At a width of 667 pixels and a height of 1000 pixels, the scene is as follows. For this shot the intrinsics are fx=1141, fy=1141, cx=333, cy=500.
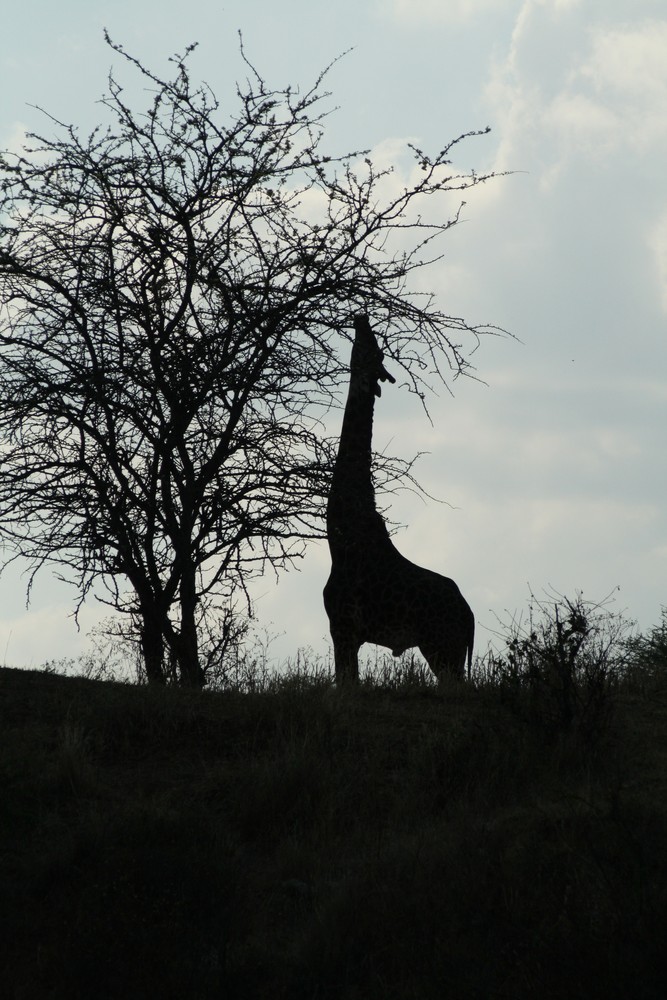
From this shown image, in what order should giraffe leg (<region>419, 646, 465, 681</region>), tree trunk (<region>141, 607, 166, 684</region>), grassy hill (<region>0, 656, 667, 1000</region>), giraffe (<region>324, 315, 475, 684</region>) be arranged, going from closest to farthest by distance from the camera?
1. grassy hill (<region>0, 656, 667, 1000</region>)
2. giraffe (<region>324, 315, 475, 684</region>)
3. giraffe leg (<region>419, 646, 465, 681</region>)
4. tree trunk (<region>141, 607, 166, 684</region>)

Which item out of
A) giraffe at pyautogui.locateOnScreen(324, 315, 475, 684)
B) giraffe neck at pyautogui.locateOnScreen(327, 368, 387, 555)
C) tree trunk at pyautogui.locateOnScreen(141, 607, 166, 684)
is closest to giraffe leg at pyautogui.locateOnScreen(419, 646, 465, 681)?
giraffe at pyautogui.locateOnScreen(324, 315, 475, 684)

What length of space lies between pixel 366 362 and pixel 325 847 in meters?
5.98

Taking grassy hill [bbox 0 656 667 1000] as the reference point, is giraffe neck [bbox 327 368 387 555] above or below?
above

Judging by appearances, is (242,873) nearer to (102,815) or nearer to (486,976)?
(102,815)

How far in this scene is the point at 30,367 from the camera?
11.2m

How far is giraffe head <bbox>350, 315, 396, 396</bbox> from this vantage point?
38.4 ft

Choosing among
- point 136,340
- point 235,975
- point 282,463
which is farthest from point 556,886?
A: point 136,340

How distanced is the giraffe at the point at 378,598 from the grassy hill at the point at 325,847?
1.30 metres

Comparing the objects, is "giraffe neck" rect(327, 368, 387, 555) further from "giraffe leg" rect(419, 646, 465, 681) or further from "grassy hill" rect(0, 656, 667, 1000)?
"grassy hill" rect(0, 656, 667, 1000)

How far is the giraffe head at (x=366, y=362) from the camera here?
38.4 ft

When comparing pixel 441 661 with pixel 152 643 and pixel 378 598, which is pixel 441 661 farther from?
pixel 152 643

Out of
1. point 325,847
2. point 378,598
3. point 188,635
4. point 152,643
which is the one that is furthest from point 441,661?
point 325,847

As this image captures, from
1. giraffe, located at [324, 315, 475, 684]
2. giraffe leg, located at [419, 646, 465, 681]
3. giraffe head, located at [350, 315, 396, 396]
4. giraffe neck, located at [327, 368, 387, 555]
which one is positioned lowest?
giraffe leg, located at [419, 646, 465, 681]

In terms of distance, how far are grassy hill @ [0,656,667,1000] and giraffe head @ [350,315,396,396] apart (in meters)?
3.67
